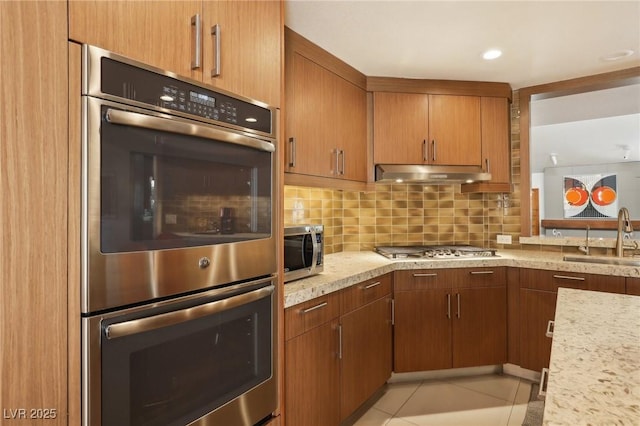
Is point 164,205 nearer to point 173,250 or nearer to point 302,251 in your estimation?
point 173,250

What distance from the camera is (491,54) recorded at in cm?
233

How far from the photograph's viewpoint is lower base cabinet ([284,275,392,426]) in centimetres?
160

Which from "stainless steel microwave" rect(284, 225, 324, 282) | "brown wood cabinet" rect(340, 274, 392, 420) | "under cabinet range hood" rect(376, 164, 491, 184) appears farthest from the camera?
"under cabinet range hood" rect(376, 164, 491, 184)

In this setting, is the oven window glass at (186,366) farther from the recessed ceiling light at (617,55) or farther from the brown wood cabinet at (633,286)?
the recessed ceiling light at (617,55)

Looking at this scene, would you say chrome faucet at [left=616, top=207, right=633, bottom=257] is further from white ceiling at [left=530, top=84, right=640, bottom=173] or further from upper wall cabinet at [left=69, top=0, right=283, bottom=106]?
upper wall cabinet at [left=69, top=0, right=283, bottom=106]

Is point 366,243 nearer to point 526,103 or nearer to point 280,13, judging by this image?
point 526,103

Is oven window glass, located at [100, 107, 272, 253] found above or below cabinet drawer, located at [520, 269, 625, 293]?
above

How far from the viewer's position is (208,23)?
119cm

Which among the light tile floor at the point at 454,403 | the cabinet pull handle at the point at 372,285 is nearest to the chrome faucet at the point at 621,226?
the light tile floor at the point at 454,403

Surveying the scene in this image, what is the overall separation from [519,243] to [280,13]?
2612 millimetres

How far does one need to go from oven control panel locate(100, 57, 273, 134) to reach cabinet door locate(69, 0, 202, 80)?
0.04 meters

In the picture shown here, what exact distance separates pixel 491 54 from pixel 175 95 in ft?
6.89

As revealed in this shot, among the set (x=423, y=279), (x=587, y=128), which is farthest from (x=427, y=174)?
(x=587, y=128)

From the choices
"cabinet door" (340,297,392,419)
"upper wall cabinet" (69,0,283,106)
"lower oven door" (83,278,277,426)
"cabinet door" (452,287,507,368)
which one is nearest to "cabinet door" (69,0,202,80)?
"upper wall cabinet" (69,0,283,106)
